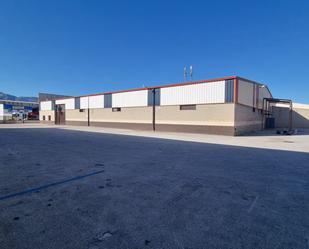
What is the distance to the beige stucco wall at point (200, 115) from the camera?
625 inches

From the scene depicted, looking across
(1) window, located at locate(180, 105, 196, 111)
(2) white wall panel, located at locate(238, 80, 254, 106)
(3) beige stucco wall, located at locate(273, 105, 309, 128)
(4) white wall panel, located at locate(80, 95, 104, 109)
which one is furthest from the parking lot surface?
(3) beige stucco wall, located at locate(273, 105, 309, 128)

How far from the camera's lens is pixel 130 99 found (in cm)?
2320

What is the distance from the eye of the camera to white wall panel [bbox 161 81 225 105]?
53.3 ft

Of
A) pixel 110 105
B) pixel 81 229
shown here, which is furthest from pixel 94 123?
pixel 81 229

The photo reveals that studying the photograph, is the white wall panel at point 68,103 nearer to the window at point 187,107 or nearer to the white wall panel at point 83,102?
the white wall panel at point 83,102

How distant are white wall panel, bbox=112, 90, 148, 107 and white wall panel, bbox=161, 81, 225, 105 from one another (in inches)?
116

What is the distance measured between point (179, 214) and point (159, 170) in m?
2.38

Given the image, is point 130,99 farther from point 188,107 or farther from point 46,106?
point 46,106

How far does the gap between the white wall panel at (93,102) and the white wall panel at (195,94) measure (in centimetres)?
1132

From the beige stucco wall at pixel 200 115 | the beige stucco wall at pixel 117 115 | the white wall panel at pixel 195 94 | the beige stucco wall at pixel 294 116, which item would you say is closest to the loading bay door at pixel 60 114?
the beige stucco wall at pixel 117 115

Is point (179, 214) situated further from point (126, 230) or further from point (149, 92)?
point (149, 92)

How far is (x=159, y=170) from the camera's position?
511 cm

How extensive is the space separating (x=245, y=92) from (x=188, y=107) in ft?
Answer: 19.1

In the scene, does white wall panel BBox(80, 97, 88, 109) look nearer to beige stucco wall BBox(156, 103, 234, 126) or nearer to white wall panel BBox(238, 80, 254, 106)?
beige stucco wall BBox(156, 103, 234, 126)
